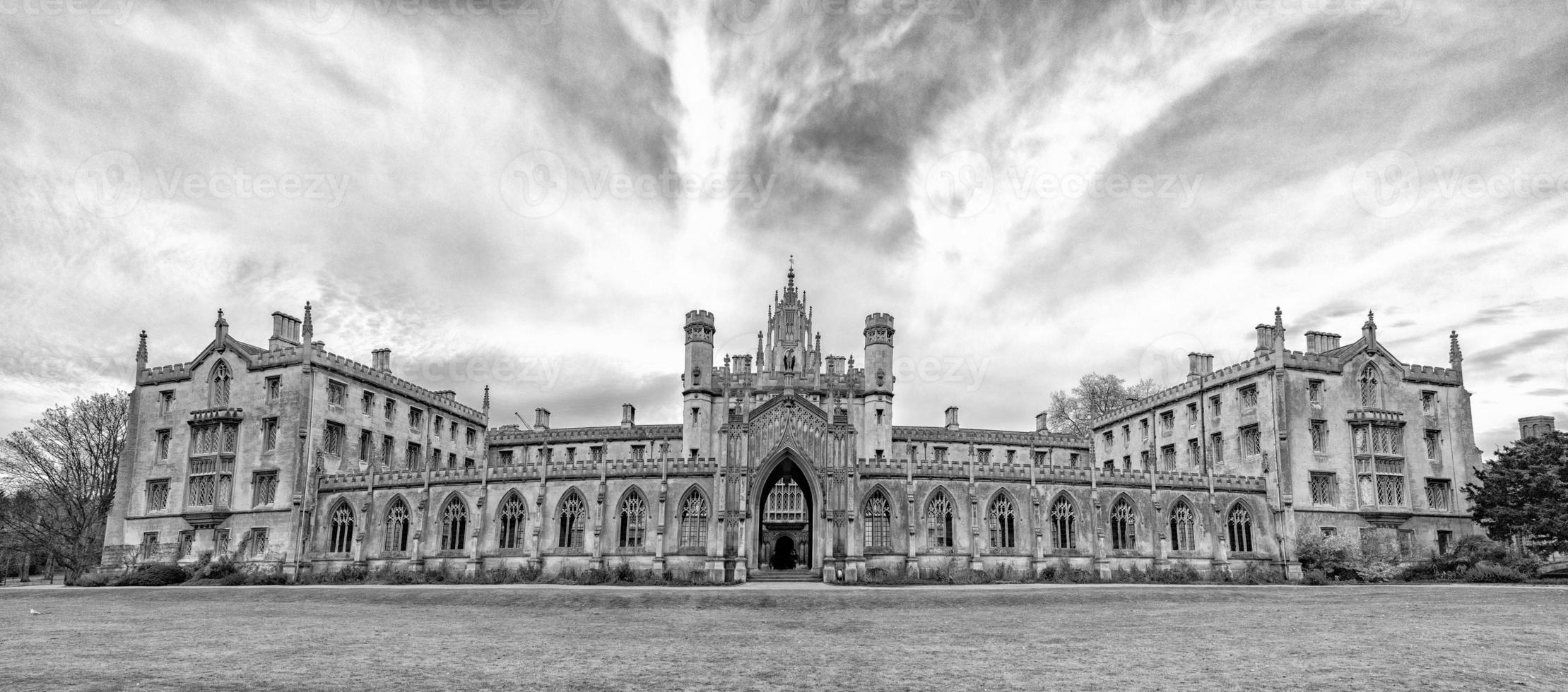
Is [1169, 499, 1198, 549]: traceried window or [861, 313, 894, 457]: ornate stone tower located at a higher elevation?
[861, 313, 894, 457]: ornate stone tower

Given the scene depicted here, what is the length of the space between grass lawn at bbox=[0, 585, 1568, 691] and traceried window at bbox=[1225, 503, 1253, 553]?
48.0ft

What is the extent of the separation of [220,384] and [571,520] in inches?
880

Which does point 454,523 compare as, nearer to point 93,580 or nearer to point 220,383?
point 220,383

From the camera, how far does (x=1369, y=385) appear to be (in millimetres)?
53281

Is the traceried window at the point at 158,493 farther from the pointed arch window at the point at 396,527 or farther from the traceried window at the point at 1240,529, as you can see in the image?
the traceried window at the point at 1240,529

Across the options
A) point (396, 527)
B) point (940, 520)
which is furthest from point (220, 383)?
point (940, 520)

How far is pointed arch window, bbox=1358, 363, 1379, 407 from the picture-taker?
A: 174 feet

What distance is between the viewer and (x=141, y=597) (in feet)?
125

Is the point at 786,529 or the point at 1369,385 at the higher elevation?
the point at 1369,385

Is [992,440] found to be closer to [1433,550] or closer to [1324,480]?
[1324,480]

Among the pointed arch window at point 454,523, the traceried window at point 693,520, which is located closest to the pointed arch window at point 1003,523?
the traceried window at point 693,520

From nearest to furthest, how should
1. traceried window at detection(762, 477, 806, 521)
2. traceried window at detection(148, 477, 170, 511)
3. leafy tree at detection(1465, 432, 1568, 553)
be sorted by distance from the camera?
Result: leafy tree at detection(1465, 432, 1568, 553), traceried window at detection(148, 477, 170, 511), traceried window at detection(762, 477, 806, 521)

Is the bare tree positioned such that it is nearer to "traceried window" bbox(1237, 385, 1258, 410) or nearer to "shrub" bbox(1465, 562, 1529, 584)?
"traceried window" bbox(1237, 385, 1258, 410)

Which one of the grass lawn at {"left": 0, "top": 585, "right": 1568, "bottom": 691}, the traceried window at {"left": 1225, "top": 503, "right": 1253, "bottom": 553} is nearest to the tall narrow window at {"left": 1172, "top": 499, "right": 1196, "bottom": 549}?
the traceried window at {"left": 1225, "top": 503, "right": 1253, "bottom": 553}
